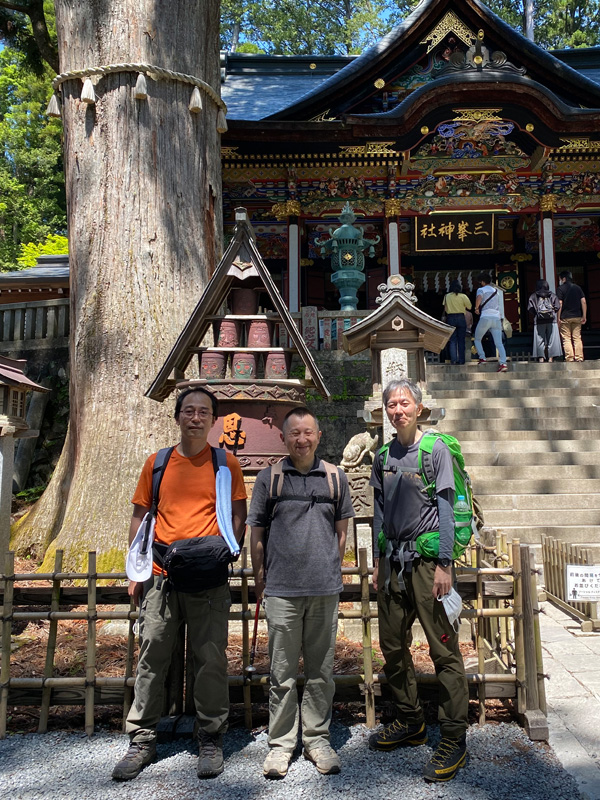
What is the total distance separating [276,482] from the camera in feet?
8.86

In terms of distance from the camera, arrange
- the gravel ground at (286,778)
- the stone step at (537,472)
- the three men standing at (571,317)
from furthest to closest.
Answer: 1. the three men standing at (571,317)
2. the stone step at (537,472)
3. the gravel ground at (286,778)

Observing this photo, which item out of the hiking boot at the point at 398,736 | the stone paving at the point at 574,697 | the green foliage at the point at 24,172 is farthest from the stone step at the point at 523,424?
the green foliage at the point at 24,172

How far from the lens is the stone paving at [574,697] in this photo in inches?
99.3

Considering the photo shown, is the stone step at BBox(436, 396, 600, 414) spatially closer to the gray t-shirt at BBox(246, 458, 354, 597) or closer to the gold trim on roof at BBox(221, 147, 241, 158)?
the gray t-shirt at BBox(246, 458, 354, 597)

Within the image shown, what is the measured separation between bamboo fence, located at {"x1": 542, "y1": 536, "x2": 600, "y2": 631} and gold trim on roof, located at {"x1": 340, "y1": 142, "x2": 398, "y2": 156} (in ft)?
27.2

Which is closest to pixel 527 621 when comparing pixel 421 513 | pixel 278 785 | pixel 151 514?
pixel 421 513

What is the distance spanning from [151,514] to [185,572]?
328 millimetres

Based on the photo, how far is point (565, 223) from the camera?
1336 cm

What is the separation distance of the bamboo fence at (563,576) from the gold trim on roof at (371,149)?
829 cm

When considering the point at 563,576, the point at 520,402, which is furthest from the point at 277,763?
the point at 520,402

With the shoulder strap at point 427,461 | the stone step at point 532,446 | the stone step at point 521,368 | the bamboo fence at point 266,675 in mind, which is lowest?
the bamboo fence at point 266,675

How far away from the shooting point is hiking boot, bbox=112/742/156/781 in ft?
8.12

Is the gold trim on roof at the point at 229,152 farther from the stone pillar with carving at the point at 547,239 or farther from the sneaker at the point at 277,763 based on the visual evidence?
the sneaker at the point at 277,763

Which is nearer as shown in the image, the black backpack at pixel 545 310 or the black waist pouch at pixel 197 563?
the black waist pouch at pixel 197 563
